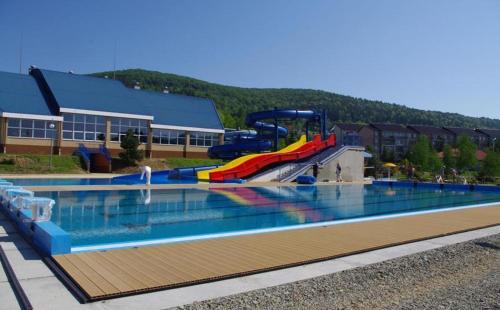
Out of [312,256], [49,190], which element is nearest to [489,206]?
[312,256]

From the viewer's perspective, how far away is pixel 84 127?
96.4ft

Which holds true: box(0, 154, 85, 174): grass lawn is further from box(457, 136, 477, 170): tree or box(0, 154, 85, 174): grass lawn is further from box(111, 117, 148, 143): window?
box(457, 136, 477, 170): tree

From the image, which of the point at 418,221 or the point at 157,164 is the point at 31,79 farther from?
the point at 418,221

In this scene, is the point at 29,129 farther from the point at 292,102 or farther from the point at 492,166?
the point at 292,102

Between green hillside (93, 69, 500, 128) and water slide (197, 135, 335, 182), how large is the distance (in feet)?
205

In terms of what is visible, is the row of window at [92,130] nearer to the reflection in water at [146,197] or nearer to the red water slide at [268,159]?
the red water slide at [268,159]

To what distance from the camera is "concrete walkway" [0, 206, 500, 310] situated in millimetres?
3844

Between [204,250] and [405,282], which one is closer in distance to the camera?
[405,282]

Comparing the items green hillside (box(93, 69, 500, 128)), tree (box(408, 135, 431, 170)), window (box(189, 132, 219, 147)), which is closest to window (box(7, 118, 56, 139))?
window (box(189, 132, 219, 147))

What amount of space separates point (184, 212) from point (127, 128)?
22.0 metres

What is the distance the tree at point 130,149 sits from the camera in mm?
28062

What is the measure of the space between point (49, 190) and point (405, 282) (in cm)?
1211

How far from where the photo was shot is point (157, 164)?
3017 cm

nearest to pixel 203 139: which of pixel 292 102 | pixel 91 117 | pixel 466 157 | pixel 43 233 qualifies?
pixel 91 117
